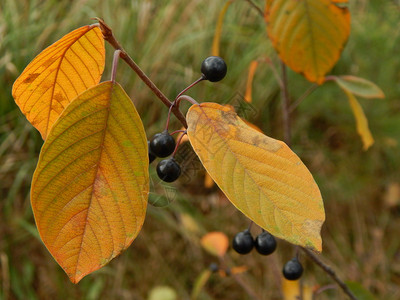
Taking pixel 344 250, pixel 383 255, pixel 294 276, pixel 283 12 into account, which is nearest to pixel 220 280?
pixel 344 250

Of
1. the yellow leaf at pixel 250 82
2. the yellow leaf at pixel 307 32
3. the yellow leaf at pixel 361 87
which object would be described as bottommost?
the yellow leaf at pixel 361 87

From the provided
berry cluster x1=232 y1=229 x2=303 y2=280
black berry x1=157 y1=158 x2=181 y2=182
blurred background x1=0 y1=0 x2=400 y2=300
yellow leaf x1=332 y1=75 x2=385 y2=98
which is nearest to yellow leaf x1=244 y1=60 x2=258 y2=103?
yellow leaf x1=332 y1=75 x2=385 y2=98

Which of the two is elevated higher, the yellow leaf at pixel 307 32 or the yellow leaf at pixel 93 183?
the yellow leaf at pixel 93 183

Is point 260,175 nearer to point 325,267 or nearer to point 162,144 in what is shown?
point 162,144

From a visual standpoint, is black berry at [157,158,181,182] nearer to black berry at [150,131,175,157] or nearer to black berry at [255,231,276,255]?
black berry at [150,131,175,157]

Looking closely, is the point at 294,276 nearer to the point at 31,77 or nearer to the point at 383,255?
the point at 31,77

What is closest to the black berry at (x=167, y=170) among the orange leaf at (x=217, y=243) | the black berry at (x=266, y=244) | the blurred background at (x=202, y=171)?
the black berry at (x=266, y=244)

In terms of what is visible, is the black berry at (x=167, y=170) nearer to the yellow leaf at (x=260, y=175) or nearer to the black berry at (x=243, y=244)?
the yellow leaf at (x=260, y=175)
